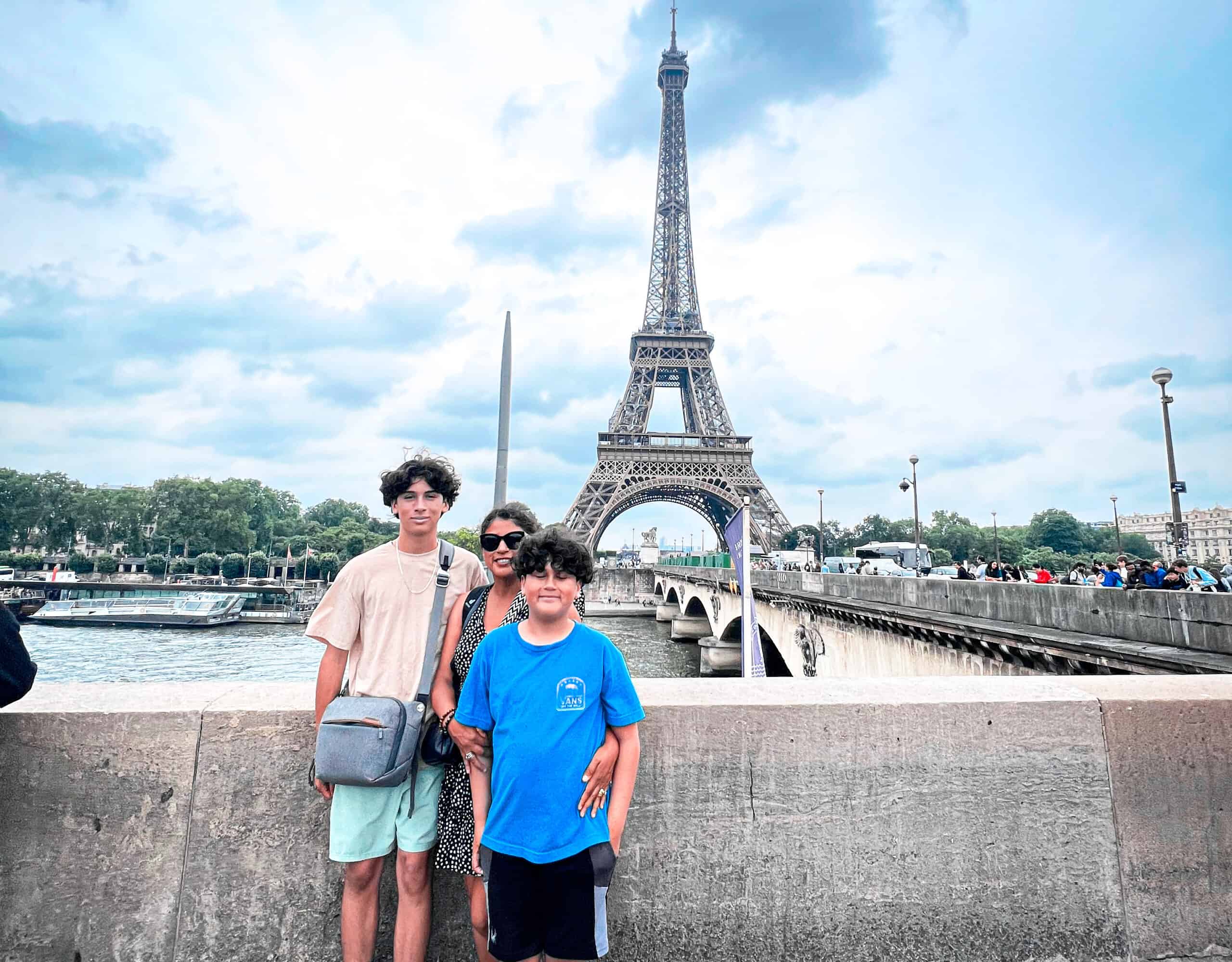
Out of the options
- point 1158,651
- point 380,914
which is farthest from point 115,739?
point 1158,651

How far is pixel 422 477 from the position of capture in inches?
111

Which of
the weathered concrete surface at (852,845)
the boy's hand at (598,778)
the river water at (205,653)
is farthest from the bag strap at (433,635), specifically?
the river water at (205,653)

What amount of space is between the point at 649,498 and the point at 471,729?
62.8 m

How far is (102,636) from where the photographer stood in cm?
4612

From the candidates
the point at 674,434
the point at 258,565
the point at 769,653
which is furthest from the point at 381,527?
the point at 769,653

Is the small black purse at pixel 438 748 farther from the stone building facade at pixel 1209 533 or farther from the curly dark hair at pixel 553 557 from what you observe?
the stone building facade at pixel 1209 533

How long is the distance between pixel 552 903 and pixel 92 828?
1810 millimetres

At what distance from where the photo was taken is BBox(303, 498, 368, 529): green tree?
503 feet

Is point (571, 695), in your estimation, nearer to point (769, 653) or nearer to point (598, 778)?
point (598, 778)

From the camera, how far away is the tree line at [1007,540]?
9619 cm

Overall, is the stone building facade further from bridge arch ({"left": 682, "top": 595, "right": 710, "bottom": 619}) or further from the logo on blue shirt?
the logo on blue shirt

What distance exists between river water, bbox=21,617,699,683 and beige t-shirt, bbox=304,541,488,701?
2579 cm

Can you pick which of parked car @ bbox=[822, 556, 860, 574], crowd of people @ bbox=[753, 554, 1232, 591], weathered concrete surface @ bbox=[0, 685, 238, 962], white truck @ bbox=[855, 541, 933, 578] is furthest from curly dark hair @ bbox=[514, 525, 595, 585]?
parked car @ bbox=[822, 556, 860, 574]

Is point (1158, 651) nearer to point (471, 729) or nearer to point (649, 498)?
point (471, 729)
